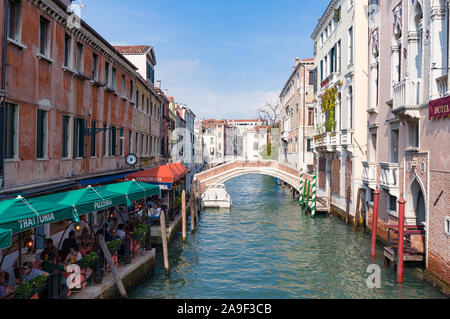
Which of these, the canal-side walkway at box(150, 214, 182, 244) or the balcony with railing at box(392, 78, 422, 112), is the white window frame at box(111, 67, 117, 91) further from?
the balcony with railing at box(392, 78, 422, 112)

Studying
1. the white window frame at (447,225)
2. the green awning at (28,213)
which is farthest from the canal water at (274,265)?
the green awning at (28,213)

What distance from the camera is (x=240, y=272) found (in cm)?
1249

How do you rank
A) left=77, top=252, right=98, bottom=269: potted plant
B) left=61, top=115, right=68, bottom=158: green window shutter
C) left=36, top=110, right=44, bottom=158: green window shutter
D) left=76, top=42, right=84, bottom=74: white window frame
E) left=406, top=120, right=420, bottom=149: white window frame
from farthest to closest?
left=76, top=42, right=84, bottom=74: white window frame < left=406, top=120, right=420, bottom=149: white window frame < left=61, top=115, right=68, bottom=158: green window shutter < left=36, top=110, right=44, bottom=158: green window shutter < left=77, top=252, right=98, bottom=269: potted plant

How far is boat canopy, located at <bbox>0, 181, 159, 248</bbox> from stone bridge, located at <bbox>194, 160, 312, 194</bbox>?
18.2 meters

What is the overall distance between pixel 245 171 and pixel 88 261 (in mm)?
22543

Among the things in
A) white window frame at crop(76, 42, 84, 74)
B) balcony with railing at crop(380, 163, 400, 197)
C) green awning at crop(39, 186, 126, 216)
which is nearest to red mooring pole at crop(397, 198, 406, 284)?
balcony with railing at crop(380, 163, 400, 197)

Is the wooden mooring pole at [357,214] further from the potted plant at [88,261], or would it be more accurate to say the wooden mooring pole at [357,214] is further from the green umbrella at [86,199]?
the potted plant at [88,261]

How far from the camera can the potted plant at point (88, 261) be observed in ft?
26.9

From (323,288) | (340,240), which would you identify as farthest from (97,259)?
(340,240)

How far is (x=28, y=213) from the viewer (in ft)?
20.6

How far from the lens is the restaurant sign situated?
9.57 m

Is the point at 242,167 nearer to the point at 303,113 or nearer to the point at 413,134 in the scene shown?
the point at 303,113

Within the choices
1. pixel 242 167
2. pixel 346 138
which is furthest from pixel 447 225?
pixel 242 167

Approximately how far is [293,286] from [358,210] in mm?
7163
